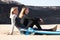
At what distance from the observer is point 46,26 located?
39.8 ft

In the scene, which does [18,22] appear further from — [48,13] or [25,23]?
[48,13]

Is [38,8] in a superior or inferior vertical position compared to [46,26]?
superior

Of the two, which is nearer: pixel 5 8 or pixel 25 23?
pixel 25 23

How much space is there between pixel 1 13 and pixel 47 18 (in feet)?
6.90

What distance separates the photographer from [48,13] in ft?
40.3

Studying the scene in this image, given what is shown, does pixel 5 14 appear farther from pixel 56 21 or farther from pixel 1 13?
pixel 56 21

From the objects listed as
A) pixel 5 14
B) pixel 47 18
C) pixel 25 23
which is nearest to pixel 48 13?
pixel 47 18

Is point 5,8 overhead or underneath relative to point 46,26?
overhead

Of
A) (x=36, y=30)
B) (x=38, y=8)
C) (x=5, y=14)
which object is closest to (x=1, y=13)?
(x=5, y=14)

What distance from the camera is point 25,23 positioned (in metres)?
9.35

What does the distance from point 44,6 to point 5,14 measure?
5.91 ft
